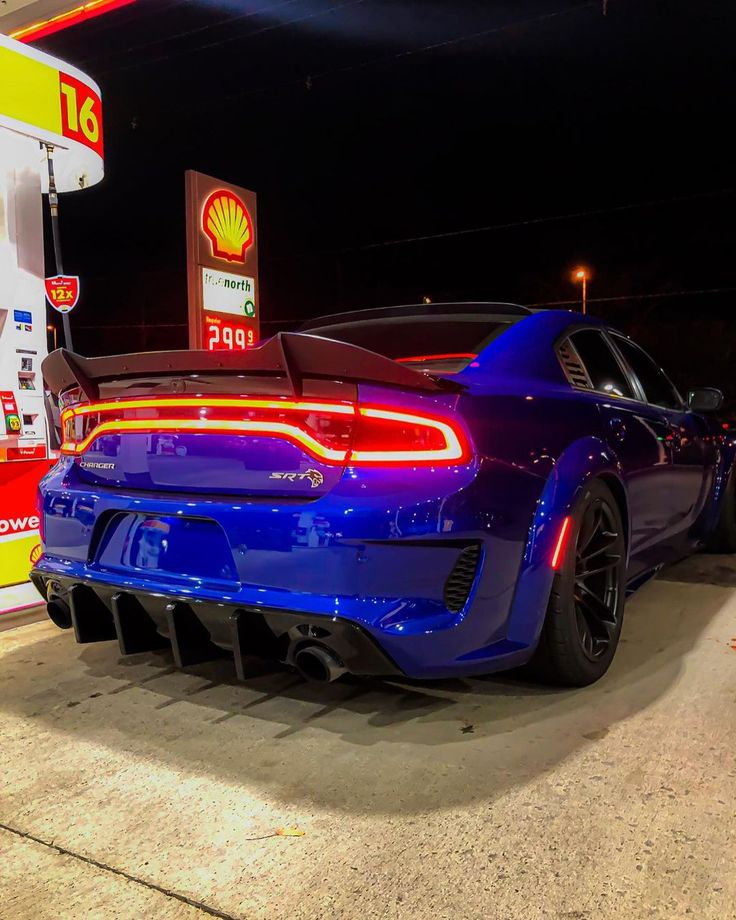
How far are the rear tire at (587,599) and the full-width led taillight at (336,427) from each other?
69 cm

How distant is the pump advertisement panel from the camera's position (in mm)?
8352

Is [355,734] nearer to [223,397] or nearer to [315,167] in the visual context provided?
[223,397]

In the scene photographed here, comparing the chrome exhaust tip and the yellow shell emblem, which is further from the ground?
the yellow shell emblem

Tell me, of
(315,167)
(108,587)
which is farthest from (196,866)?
(315,167)

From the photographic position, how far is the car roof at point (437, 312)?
330 centimetres

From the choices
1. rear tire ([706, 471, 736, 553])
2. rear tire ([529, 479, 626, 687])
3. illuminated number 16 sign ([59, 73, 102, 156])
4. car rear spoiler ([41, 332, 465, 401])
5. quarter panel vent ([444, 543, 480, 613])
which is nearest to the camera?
car rear spoiler ([41, 332, 465, 401])

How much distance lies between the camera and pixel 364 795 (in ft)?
6.98

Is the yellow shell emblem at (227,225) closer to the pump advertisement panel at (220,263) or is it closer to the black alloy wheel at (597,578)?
the pump advertisement panel at (220,263)

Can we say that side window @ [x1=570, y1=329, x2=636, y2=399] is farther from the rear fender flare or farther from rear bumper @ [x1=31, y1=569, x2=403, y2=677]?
rear bumper @ [x1=31, y1=569, x2=403, y2=677]

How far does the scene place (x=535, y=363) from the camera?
9.32 feet

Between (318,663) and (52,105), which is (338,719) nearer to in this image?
(318,663)

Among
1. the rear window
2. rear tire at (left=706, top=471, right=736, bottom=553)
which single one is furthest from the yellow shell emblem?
rear tire at (left=706, top=471, right=736, bottom=553)

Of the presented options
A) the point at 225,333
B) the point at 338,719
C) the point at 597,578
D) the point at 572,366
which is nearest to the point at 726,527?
the point at 597,578

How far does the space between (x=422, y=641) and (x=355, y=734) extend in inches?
21.6
